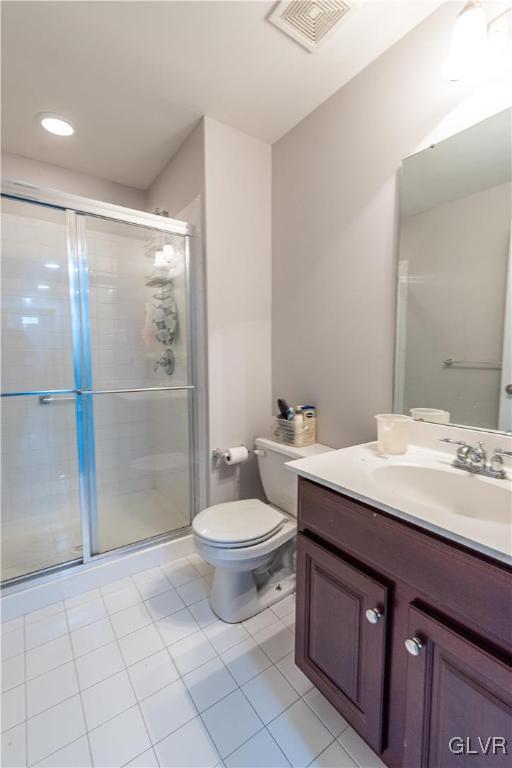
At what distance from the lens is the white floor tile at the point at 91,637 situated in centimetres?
131

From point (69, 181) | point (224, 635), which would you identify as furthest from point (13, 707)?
point (69, 181)

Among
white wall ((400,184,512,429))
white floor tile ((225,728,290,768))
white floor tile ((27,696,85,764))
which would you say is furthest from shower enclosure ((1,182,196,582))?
white wall ((400,184,512,429))

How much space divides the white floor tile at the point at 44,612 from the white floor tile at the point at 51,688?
0.33 metres

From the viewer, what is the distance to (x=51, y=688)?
1144mm

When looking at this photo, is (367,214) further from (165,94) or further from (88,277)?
(88,277)

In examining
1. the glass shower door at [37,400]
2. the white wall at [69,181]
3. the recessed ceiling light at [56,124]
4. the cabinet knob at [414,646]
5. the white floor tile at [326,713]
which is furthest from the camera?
the white wall at [69,181]

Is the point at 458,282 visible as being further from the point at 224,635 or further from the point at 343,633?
the point at 224,635

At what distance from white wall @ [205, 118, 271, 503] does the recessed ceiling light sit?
77 centimetres

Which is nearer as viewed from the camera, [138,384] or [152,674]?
[152,674]

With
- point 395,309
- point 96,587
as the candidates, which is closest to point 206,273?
point 395,309

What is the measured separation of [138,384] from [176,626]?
127cm

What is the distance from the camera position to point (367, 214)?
4.61 ft

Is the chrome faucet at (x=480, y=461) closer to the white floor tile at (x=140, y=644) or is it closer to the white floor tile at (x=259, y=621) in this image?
the white floor tile at (x=259, y=621)

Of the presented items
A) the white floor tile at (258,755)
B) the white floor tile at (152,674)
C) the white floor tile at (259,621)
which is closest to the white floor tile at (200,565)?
the white floor tile at (259,621)
